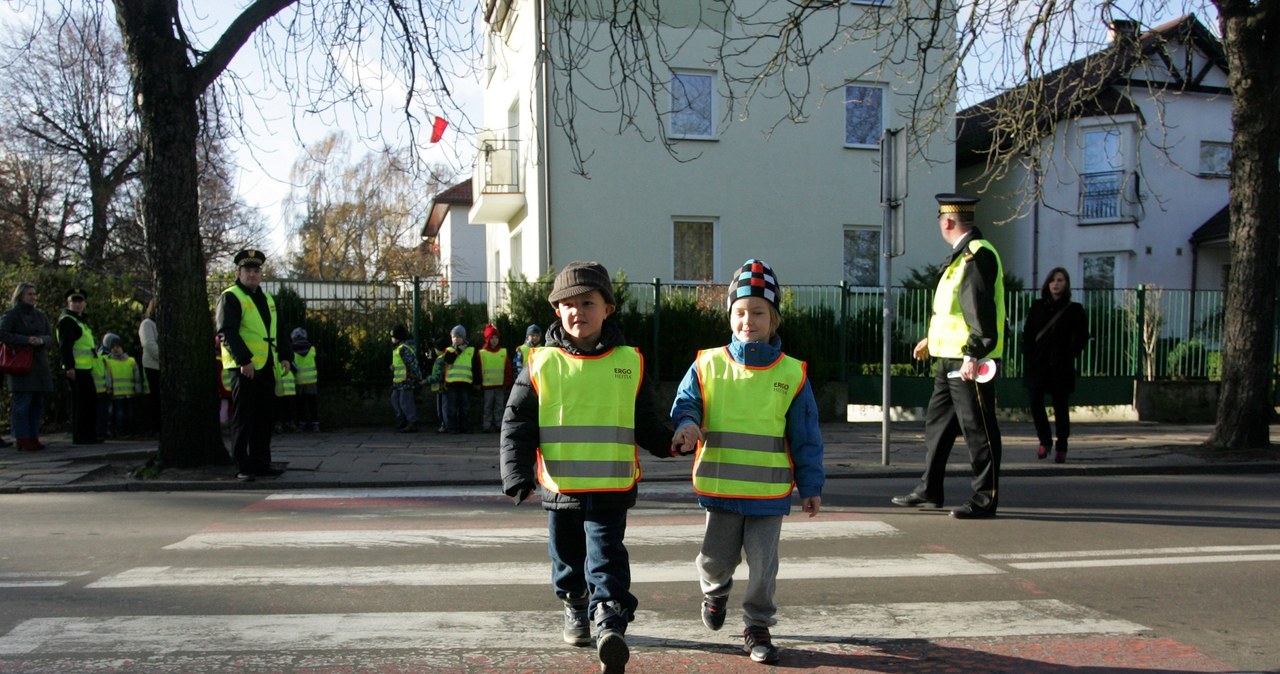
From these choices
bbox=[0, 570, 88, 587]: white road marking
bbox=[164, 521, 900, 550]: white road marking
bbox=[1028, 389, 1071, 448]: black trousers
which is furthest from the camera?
bbox=[1028, 389, 1071, 448]: black trousers

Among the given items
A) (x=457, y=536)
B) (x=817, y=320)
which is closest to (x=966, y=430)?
(x=457, y=536)

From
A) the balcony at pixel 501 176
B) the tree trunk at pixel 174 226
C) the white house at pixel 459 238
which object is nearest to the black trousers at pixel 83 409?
the tree trunk at pixel 174 226

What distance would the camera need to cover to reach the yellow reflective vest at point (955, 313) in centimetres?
681

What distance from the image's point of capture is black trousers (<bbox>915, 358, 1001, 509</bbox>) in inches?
268

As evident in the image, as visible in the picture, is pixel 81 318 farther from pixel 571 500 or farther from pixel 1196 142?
pixel 1196 142

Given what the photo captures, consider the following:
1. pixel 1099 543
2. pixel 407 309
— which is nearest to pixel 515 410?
pixel 1099 543

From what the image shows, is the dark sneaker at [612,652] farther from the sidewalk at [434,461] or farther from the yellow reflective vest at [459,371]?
the yellow reflective vest at [459,371]

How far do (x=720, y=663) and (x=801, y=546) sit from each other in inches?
88.9

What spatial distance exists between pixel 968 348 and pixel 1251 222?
17.4 feet

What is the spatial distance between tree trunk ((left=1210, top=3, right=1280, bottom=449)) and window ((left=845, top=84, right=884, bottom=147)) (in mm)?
12270

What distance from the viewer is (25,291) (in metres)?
11.0

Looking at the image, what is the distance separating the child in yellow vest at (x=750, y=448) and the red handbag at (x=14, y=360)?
9.57 m

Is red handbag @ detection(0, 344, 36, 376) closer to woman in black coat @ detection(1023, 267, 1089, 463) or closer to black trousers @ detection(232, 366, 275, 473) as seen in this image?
black trousers @ detection(232, 366, 275, 473)

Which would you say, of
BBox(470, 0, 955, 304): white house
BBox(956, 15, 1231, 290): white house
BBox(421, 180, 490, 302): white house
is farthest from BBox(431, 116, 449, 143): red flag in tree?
BBox(421, 180, 490, 302): white house
